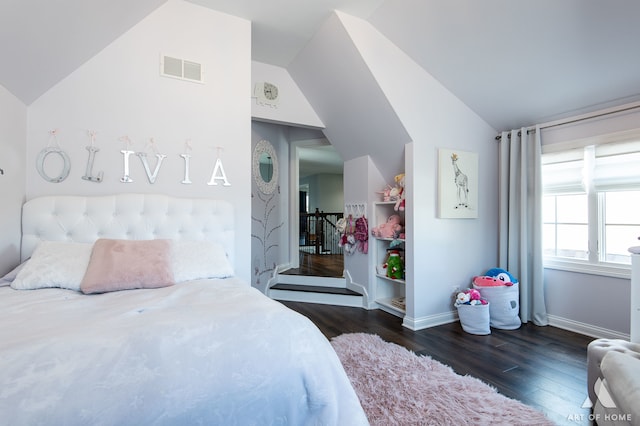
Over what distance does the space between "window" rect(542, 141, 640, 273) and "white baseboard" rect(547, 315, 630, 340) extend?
1.76 feet

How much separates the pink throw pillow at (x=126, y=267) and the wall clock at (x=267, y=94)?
216cm

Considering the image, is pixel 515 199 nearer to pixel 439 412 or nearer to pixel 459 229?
pixel 459 229

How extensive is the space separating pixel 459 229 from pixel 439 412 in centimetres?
206

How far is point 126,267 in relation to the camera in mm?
1734

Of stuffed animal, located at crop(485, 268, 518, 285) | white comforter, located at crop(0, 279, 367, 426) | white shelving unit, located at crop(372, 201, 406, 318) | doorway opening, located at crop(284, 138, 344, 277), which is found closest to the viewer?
white comforter, located at crop(0, 279, 367, 426)

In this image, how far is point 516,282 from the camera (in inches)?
121

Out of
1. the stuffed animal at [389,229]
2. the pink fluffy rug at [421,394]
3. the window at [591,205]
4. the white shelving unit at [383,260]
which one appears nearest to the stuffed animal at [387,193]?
the white shelving unit at [383,260]

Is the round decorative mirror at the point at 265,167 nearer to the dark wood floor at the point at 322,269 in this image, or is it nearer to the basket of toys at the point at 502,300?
the dark wood floor at the point at 322,269

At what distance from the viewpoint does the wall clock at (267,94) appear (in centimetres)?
338

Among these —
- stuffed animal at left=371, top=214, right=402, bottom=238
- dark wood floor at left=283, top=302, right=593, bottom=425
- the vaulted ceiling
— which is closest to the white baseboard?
dark wood floor at left=283, top=302, right=593, bottom=425

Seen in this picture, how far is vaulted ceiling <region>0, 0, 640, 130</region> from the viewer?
72.2 inches

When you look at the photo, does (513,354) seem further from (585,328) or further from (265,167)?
(265,167)

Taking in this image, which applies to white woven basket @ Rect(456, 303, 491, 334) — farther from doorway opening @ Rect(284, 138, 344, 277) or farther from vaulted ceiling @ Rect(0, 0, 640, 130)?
vaulted ceiling @ Rect(0, 0, 640, 130)

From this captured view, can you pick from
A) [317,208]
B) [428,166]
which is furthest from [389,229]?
[317,208]
